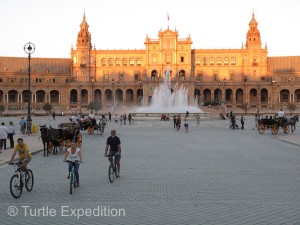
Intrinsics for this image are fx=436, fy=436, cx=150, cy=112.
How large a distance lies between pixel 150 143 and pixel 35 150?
772 cm

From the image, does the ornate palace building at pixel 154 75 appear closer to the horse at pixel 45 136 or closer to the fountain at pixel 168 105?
the fountain at pixel 168 105

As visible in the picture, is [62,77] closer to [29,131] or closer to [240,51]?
[240,51]

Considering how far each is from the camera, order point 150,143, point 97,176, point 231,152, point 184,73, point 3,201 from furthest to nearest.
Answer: point 184,73
point 150,143
point 231,152
point 97,176
point 3,201

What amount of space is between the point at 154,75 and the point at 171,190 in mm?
103007

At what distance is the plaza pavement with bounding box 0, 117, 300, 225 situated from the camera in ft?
33.7

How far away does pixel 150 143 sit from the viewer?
2809cm

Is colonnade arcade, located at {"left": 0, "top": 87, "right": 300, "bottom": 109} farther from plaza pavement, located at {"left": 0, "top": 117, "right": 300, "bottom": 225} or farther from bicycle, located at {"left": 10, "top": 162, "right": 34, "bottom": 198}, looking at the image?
bicycle, located at {"left": 10, "top": 162, "right": 34, "bottom": 198}

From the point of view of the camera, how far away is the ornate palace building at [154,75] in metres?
111

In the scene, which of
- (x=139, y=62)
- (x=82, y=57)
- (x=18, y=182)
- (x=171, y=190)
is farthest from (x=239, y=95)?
(x=18, y=182)

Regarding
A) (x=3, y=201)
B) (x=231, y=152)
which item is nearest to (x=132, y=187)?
(x=3, y=201)

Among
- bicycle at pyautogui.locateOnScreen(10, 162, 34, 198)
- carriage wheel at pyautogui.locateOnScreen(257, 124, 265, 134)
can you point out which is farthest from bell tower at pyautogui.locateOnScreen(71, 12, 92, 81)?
bicycle at pyautogui.locateOnScreen(10, 162, 34, 198)

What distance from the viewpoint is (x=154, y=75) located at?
11562 centimetres

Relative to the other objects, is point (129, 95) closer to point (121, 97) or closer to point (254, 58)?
point (121, 97)

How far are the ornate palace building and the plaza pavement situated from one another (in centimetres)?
8780
